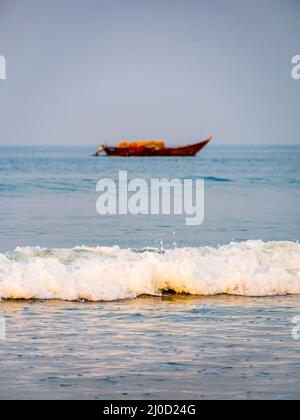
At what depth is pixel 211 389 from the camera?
Answer: 24.5 ft

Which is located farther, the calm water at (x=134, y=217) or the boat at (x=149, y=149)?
the boat at (x=149, y=149)

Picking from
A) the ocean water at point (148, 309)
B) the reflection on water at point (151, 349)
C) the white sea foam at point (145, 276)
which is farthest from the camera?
the white sea foam at point (145, 276)

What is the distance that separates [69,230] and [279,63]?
2362 centimetres

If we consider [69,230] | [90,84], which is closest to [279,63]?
[90,84]

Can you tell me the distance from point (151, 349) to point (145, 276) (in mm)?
3087

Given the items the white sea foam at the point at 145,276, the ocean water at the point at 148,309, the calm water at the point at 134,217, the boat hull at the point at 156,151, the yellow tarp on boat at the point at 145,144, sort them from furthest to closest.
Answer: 1. the yellow tarp on boat at the point at 145,144
2. the boat hull at the point at 156,151
3. the calm water at the point at 134,217
4. the white sea foam at the point at 145,276
5. the ocean water at the point at 148,309

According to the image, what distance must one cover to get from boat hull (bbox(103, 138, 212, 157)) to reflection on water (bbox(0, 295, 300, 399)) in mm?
38705

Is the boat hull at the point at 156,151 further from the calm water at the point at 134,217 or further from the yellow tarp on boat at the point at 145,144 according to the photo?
the calm water at the point at 134,217

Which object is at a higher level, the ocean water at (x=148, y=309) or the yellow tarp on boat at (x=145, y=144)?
the yellow tarp on boat at (x=145, y=144)

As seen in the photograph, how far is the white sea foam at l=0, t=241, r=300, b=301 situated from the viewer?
11.1m

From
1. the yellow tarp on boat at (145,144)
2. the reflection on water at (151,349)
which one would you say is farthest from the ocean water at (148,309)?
the yellow tarp on boat at (145,144)

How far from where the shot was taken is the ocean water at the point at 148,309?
7.71 m
